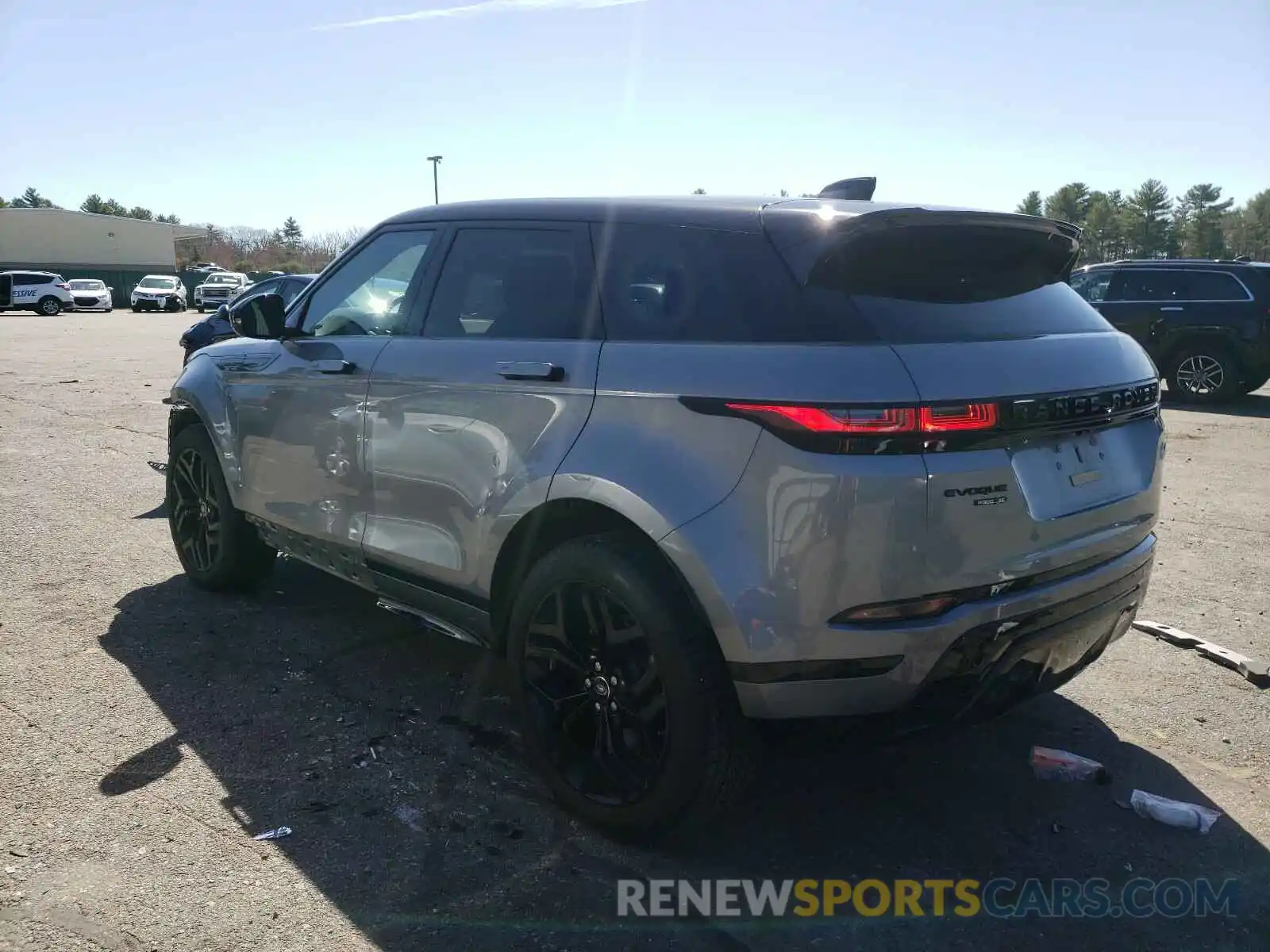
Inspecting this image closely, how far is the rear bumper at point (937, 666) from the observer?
239cm

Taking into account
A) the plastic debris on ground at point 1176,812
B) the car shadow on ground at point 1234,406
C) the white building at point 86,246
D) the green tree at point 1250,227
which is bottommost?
the plastic debris on ground at point 1176,812

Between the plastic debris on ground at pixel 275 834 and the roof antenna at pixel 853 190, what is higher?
the roof antenna at pixel 853 190

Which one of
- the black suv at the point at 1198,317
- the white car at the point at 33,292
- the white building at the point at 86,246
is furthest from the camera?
the white building at the point at 86,246

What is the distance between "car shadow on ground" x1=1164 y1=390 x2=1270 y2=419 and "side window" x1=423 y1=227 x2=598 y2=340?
1180 cm

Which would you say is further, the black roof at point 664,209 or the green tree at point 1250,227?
the green tree at point 1250,227

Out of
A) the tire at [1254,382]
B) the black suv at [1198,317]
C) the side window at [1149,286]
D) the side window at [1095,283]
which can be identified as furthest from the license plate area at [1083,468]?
the side window at [1095,283]

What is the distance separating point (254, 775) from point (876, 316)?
244 centimetres

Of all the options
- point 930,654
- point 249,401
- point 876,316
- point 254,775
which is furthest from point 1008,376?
point 249,401

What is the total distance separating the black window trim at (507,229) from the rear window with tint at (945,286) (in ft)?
2.44

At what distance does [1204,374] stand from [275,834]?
13.7 m

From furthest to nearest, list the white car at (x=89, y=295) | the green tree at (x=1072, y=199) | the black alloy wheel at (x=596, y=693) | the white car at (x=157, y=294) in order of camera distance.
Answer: the green tree at (x=1072, y=199) → the white car at (x=157, y=294) → the white car at (x=89, y=295) → the black alloy wheel at (x=596, y=693)

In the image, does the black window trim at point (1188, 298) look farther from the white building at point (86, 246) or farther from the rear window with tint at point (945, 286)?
the white building at point (86, 246)

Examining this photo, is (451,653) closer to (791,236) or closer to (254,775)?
(254,775)

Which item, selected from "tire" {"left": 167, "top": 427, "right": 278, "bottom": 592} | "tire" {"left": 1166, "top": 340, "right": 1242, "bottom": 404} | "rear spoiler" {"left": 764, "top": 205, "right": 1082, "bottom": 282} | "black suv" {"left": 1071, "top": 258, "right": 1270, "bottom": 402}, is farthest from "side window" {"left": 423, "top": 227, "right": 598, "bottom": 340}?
"tire" {"left": 1166, "top": 340, "right": 1242, "bottom": 404}
